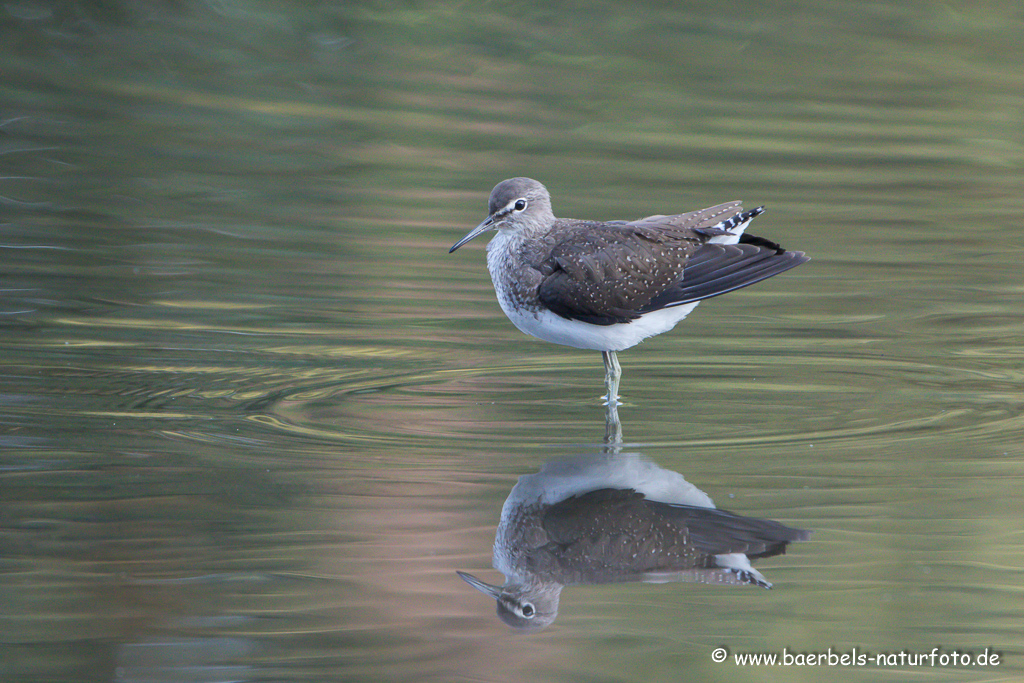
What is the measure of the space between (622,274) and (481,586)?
9.22 feet

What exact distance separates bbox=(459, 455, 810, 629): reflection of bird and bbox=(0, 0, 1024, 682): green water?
0.09 m

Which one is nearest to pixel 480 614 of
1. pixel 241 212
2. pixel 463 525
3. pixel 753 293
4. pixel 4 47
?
pixel 463 525

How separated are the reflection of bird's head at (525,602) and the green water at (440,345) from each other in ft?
0.19

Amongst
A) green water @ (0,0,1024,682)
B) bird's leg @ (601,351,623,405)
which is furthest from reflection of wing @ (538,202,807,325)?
green water @ (0,0,1024,682)

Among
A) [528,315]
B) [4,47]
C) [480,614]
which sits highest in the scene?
[4,47]

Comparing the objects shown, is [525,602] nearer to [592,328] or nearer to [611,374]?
[592,328]

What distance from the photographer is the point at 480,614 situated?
4.81 metres

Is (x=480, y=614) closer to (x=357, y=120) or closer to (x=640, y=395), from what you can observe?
(x=640, y=395)

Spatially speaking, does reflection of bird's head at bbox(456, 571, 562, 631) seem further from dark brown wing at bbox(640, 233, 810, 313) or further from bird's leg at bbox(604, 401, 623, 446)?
dark brown wing at bbox(640, 233, 810, 313)

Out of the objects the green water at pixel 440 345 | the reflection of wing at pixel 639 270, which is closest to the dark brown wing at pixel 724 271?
the reflection of wing at pixel 639 270

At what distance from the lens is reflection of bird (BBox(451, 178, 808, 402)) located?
736 cm

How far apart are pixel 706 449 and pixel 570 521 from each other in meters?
1.20

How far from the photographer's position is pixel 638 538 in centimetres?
536

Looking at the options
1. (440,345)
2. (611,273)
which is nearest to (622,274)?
(611,273)
